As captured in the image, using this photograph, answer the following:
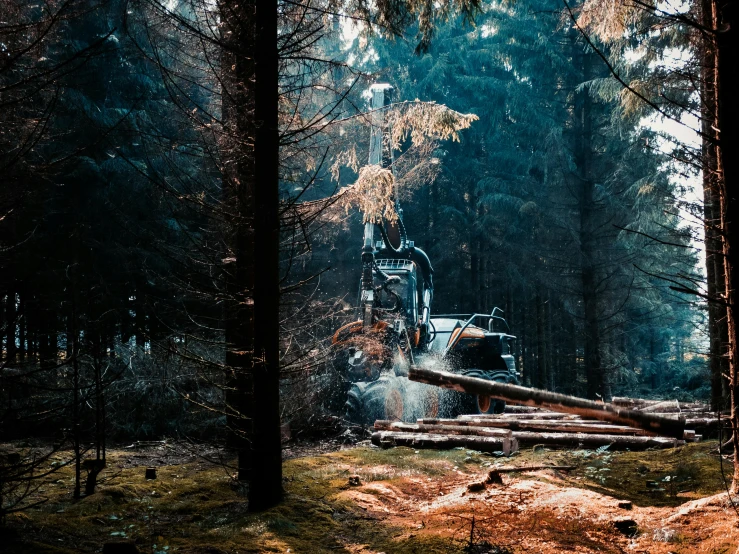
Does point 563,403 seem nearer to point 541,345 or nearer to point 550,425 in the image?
point 550,425

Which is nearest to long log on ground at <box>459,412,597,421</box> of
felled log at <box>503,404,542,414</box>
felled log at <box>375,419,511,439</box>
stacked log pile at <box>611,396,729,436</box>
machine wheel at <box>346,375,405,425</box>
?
stacked log pile at <box>611,396,729,436</box>

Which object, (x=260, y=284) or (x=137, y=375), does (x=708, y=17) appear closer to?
(x=260, y=284)

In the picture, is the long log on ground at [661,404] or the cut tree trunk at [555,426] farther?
the long log on ground at [661,404]

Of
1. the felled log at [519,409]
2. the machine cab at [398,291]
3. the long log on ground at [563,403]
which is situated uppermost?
the machine cab at [398,291]

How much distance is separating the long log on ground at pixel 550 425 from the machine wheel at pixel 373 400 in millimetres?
1848

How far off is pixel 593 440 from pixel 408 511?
14.2ft

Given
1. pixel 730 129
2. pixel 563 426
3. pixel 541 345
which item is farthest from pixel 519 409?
pixel 541 345

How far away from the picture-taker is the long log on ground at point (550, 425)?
939 centimetres

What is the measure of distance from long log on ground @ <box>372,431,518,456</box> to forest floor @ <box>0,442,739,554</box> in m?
0.79

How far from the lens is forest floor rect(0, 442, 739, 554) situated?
14.6 ft

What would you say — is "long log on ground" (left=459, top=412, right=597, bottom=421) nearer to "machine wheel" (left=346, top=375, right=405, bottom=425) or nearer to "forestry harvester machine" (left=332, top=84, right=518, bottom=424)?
"machine wheel" (left=346, top=375, right=405, bottom=425)

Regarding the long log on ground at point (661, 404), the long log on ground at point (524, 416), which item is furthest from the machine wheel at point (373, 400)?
the long log on ground at point (661, 404)

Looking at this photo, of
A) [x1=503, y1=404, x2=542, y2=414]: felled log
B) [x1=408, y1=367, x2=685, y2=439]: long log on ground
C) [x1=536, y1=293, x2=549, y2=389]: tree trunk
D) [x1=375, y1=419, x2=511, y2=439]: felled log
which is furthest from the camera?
[x1=536, y1=293, x2=549, y2=389]: tree trunk

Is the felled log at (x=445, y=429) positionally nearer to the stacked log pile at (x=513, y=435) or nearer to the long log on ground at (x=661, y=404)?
the stacked log pile at (x=513, y=435)
